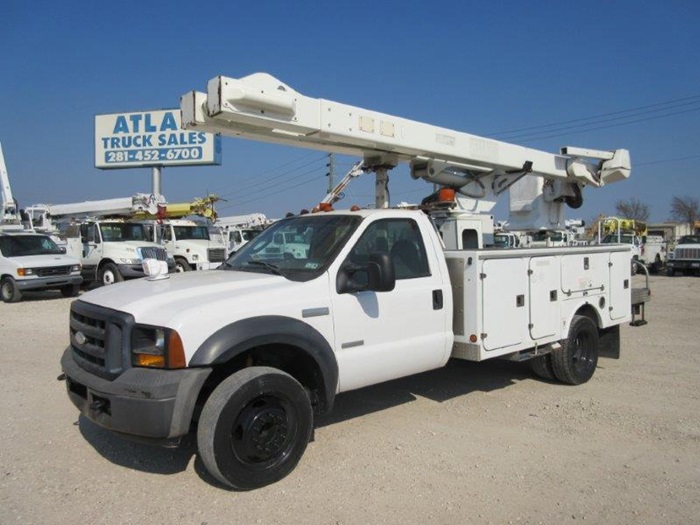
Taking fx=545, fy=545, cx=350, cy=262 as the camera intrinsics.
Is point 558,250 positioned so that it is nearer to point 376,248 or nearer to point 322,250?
point 376,248

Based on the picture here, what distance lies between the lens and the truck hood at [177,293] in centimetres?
359

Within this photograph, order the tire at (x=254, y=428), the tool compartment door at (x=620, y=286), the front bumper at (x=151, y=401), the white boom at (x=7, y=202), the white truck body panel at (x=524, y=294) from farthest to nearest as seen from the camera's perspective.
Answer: the white boom at (x=7, y=202)
the tool compartment door at (x=620, y=286)
the white truck body panel at (x=524, y=294)
the tire at (x=254, y=428)
the front bumper at (x=151, y=401)

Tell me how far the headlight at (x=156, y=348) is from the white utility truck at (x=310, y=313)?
1 centimetres

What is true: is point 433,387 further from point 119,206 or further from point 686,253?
point 686,253

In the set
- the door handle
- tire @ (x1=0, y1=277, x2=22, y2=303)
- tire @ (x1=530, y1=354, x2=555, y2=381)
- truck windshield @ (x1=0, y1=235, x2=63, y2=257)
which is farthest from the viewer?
truck windshield @ (x1=0, y1=235, x2=63, y2=257)

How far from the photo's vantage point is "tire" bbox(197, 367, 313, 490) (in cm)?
351

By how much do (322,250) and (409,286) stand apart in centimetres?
82

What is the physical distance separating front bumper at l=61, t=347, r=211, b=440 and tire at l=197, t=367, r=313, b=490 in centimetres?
18

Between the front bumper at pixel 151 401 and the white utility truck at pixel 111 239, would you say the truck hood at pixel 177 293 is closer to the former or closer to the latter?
the front bumper at pixel 151 401

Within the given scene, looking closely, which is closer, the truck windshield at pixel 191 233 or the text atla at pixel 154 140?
the truck windshield at pixel 191 233

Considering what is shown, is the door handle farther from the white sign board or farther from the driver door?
the white sign board

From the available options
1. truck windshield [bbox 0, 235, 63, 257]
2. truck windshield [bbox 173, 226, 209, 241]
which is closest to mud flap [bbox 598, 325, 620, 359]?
truck windshield [bbox 0, 235, 63, 257]

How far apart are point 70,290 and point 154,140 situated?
1632cm

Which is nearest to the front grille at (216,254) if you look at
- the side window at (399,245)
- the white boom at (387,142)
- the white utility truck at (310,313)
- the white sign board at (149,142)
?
the white sign board at (149,142)
